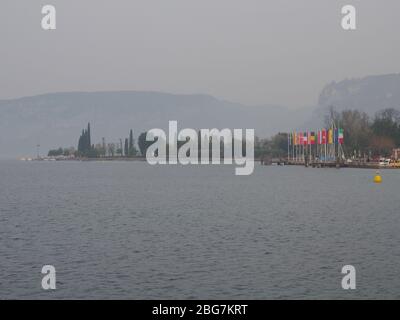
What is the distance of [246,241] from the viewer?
153ft

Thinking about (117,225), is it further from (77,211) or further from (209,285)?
(209,285)

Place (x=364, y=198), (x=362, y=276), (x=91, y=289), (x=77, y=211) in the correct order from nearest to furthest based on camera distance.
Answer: (x=91, y=289), (x=362, y=276), (x=77, y=211), (x=364, y=198)

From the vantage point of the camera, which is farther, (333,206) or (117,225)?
(333,206)

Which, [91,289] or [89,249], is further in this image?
[89,249]

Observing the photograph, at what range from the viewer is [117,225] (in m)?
57.4

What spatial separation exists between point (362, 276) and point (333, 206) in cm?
4191

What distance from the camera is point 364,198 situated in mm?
87000

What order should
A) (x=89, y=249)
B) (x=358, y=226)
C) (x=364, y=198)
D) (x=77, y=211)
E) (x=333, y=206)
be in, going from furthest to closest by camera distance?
(x=364, y=198), (x=333, y=206), (x=77, y=211), (x=358, y=226), (x=89, y=249)

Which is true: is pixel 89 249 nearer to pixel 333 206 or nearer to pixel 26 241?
pixel 26 241

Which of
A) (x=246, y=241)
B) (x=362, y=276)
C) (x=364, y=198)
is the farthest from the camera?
(x=364, y=198)

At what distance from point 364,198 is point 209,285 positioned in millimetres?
57862
